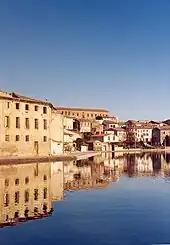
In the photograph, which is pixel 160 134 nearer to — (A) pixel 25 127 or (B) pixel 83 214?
(A) pixel 25 127

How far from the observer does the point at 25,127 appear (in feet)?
82.8

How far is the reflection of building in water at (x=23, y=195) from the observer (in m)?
8.25

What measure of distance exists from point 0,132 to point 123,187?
1161 centimetres

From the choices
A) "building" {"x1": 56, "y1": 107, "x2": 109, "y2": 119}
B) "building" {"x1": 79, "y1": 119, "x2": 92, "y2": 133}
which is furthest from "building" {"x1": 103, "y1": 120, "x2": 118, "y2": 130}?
"building" {"x1": 79, "y1": 119, "x2": 92, "y2": 133}

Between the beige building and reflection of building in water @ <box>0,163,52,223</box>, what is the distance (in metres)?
8.26

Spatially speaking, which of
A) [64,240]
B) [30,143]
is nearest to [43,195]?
[64,240]

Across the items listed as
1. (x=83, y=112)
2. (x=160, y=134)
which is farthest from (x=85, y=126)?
(x=83, y=112)

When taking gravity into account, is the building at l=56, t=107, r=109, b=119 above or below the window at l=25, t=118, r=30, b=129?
above

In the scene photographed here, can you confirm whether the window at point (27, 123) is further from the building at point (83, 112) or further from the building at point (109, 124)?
the building at point (83, 112)

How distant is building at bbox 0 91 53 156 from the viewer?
928 inches

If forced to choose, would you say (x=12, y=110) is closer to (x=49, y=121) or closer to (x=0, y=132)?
(x=0, y=132)

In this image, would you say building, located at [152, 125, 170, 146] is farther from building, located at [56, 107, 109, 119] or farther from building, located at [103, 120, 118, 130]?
building, located at [56, 107, 109, 119]

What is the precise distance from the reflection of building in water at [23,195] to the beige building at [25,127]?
27.1 feet

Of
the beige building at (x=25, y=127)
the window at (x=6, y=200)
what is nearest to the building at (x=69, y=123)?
the beige building at (x=25, y=127)
